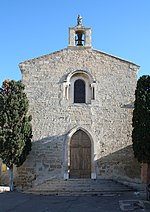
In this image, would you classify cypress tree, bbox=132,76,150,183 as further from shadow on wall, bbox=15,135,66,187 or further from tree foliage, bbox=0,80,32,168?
tree foliage, bbox=0,80,32,168

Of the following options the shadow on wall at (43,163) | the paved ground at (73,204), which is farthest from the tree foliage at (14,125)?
the paved ground at (73,204)

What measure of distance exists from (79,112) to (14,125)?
3.58 m

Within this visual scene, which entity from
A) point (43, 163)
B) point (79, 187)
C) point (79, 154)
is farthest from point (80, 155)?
point (43, 163)

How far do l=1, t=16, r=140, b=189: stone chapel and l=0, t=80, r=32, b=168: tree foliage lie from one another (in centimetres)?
75

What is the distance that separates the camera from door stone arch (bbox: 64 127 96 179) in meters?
13.4

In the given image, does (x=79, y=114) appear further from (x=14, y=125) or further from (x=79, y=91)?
(x=14, y=125)

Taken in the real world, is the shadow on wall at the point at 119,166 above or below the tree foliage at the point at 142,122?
below

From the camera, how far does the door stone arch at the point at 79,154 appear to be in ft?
44.0

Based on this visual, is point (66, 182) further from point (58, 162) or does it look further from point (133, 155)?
point (133, 155)

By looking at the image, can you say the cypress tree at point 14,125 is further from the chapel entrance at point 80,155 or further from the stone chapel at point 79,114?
the chapel entrance at point 80,155

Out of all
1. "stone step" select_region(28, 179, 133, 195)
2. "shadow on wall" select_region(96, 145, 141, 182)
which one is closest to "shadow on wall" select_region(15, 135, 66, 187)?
"stone step" select_region(28, 179, 133, 195)

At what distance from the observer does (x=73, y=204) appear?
9.52 m

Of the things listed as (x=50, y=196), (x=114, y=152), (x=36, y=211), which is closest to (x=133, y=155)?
(x=114, y=152)

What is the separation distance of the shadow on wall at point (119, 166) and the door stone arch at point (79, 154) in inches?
19.5
